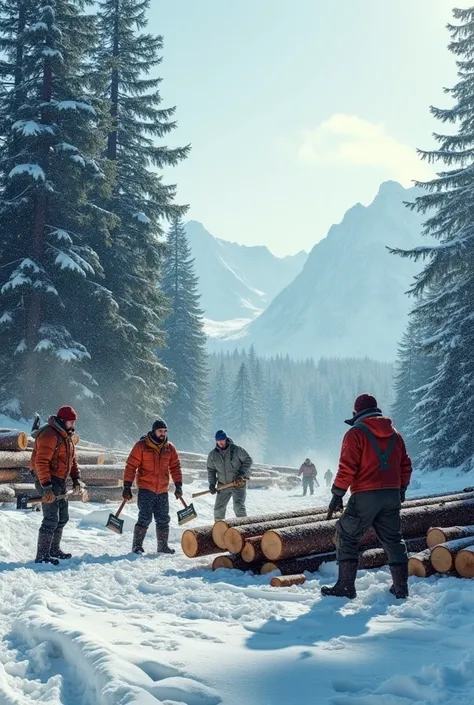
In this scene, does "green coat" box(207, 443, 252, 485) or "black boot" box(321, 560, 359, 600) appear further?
"green coat" box(207, 443, 252, 485)

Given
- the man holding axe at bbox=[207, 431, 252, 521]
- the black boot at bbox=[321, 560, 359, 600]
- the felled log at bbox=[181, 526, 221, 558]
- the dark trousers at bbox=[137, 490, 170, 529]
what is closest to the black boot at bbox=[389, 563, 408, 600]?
the black boot at bbox=[321, 560, 359, 600]

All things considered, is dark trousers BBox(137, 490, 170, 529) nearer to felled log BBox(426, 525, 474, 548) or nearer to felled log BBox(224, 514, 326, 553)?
felled log BBox(224, 514, 326, 553)

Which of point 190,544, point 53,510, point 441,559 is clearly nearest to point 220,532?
point 190,544

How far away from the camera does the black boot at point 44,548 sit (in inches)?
352

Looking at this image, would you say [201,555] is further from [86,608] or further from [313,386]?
[313,386]

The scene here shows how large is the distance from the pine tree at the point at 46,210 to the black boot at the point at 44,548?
540 inches

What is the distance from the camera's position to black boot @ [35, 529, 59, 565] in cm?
893

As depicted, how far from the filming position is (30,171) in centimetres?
2133

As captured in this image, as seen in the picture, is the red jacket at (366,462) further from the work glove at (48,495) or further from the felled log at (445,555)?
the work glove at (48,495)

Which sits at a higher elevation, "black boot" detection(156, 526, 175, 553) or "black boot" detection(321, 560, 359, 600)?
"black boot" detection(321, 560, 359, 600)

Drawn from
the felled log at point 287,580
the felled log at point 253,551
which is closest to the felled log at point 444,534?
the felled log at point 287,580

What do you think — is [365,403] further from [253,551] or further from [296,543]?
[253,551]

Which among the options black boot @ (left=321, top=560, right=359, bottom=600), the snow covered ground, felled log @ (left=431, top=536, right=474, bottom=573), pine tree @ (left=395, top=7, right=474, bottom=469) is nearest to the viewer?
the snow covered ground

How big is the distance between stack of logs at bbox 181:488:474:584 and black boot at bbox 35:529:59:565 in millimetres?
1880
